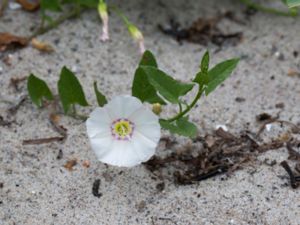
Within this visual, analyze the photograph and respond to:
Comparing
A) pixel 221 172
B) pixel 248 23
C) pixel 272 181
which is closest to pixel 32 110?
pixel 221 172

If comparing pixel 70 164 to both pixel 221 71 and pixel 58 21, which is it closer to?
pixel 221 71

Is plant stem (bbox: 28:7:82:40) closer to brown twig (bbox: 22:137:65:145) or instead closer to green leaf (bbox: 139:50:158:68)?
brown twig (bbox: 22:137:65:145)

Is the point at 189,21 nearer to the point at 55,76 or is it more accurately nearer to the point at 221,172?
the point at 55,76

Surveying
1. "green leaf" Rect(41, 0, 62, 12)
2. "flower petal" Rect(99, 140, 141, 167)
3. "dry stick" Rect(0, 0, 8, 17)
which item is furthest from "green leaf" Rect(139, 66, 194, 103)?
"dry stick" Rect(0, 0, 8, 17)

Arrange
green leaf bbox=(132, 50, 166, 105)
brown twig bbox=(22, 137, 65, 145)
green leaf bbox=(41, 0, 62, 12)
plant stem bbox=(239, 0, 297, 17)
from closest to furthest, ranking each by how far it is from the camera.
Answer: green leaf bbox=(132, 50, 166, 105) < brown twig bbox=(22, 137, 65, 145) < green leaf bbox=(41, 0, 62, 12) < plant stem bbox=(239, 0, 297, 17)

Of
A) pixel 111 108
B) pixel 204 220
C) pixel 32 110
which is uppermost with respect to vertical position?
pixel 111 108

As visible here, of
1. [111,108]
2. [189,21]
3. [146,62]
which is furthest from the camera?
[189,21]
